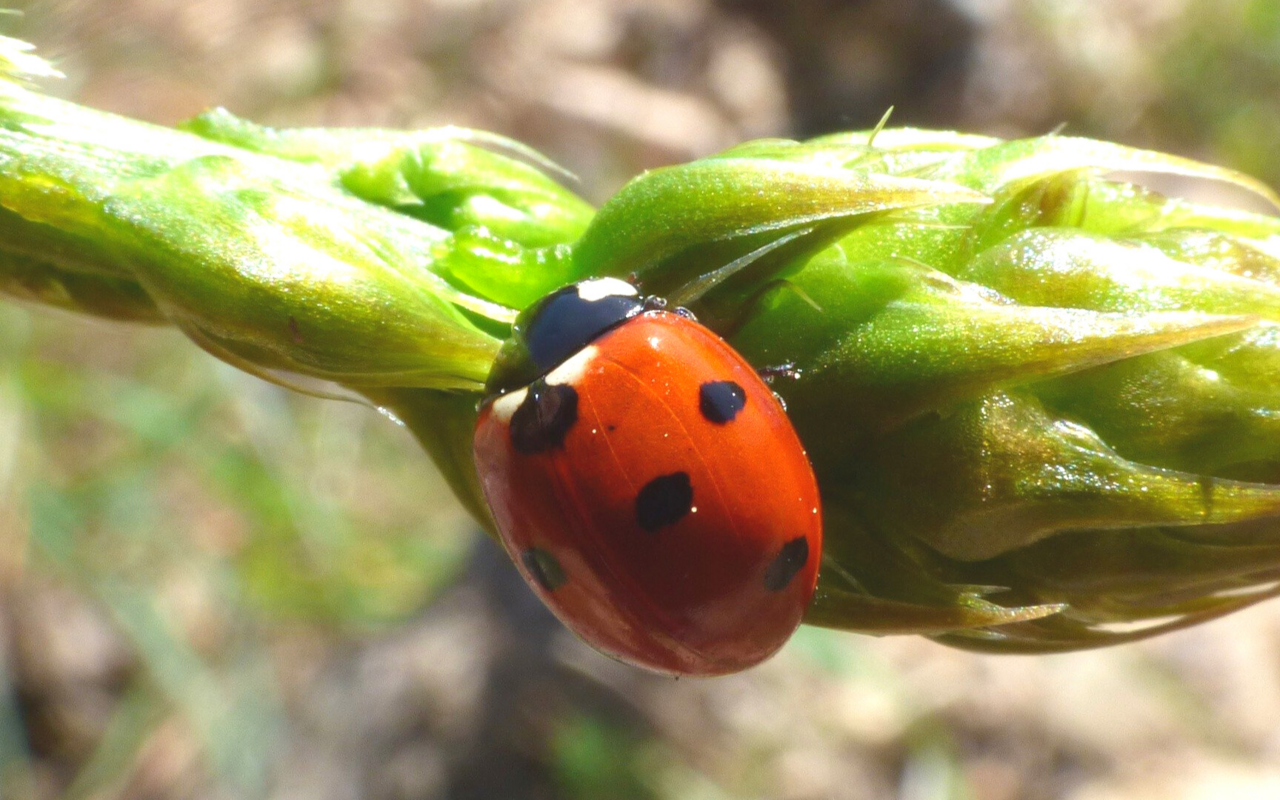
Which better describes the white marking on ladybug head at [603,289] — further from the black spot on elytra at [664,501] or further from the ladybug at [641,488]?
the black spot on elytra at [664,501]

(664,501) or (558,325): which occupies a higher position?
(558,325)

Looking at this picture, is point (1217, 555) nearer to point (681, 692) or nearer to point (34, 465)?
point (681, 692)

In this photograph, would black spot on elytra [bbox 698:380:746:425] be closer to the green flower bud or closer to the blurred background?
the green flower bud

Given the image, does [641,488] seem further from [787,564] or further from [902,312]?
[902,312]

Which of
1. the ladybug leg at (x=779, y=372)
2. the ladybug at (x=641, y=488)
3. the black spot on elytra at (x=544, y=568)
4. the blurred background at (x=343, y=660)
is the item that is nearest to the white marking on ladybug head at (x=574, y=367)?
the ladybug at (x=641, y=488)

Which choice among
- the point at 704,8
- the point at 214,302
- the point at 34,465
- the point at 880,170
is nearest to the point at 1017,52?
the point at 704,8

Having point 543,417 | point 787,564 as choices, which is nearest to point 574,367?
point 543,417
